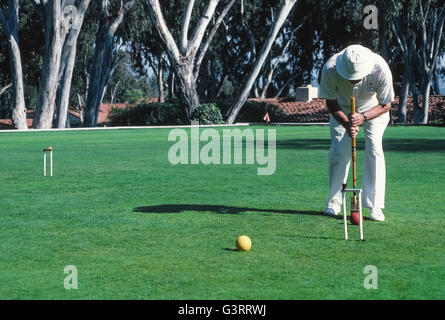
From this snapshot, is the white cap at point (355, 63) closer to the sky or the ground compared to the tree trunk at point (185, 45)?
closer to the ground

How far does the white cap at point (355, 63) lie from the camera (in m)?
8.23

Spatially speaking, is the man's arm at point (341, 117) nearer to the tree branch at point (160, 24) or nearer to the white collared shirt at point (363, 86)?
the white collared shirt at point (363, 86)

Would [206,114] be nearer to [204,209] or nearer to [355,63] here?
[204,209]

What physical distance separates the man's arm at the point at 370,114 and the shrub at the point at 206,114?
130ft

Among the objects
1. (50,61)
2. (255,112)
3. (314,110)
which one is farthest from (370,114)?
(314,110)

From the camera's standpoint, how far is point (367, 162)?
29.6 ft

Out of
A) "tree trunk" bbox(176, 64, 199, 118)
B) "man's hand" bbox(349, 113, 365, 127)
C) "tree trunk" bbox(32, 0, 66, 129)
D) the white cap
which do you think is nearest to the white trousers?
"man's hand" bbox(349, 113, 365, 127)

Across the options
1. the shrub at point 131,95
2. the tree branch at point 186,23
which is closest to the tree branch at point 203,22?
the tree branch at point 186,23

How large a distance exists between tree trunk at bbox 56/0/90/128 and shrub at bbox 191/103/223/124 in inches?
330

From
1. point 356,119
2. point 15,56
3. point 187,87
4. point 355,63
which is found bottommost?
point 356,119

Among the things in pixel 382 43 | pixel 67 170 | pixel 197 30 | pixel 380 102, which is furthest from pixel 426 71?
pixel 380 102

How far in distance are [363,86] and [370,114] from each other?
370 millimetres
